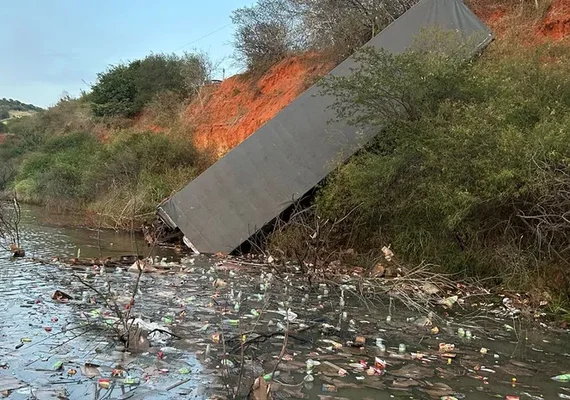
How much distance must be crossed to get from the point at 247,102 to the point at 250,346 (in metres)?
16.4

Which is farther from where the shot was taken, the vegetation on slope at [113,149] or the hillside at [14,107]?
the hillside at [14,107]

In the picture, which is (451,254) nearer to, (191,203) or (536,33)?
(191,203)

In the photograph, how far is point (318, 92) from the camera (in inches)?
445

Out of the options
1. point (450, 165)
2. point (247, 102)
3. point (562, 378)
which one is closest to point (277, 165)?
point (450, 165)

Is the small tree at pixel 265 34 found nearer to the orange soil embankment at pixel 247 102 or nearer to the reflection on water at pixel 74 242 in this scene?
the orange soil embankment at pixel 247 102

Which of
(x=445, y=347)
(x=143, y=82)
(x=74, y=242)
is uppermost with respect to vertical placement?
(x=143, y=82)

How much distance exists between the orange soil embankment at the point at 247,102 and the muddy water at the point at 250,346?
35.6ft

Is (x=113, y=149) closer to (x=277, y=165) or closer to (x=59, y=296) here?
(x=277, y=165)

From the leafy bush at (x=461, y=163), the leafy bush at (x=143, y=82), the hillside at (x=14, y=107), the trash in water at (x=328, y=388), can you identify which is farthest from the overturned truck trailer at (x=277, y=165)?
the hillside at (x=14, y=107)

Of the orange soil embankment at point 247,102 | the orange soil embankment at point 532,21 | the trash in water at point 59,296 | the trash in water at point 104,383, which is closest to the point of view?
the trash in water at point 104,383

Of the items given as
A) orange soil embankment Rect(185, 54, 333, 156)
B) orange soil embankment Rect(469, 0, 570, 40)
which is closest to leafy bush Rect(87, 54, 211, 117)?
orange soil embankment Rect(185, 54, 333, 156)

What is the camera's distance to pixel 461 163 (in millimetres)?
7621

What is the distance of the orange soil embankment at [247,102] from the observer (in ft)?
58.7

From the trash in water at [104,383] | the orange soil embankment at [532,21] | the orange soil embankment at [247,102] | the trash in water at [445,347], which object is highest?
the orange soil embankment at [247,102]
